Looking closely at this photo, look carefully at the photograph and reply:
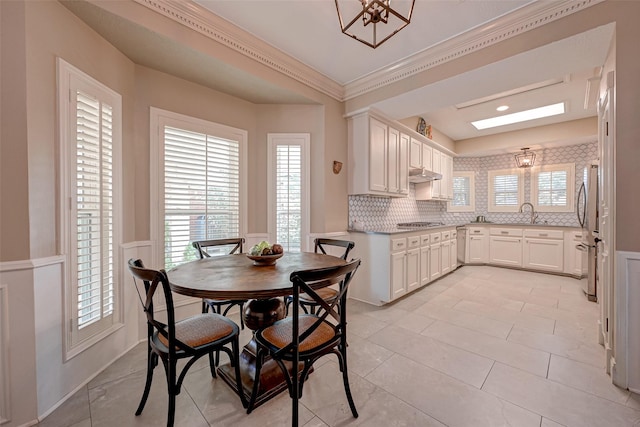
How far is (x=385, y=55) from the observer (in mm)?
2844

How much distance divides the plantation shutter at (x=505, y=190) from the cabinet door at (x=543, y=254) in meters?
1.08

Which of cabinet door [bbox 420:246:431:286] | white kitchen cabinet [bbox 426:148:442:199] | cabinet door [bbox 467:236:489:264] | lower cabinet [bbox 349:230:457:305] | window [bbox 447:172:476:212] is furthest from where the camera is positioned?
window [bbox 447:172:476:212]

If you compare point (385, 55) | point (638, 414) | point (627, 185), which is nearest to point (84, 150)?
point (385, 55)

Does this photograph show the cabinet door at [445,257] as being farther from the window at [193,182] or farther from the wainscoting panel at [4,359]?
the wainscoting panel at [4,359]

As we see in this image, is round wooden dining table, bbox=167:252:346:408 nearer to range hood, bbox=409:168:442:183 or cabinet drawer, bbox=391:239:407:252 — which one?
cabinet drawer, bbox=391:239:407:252

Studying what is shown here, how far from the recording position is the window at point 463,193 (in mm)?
6340

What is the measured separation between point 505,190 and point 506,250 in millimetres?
1444

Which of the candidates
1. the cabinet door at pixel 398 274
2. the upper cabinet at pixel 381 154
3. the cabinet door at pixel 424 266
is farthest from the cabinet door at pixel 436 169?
the cabinet door at pixel 398 274

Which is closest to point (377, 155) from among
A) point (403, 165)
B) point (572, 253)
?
point (403, 165)

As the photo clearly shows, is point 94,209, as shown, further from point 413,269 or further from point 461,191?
point 461,191

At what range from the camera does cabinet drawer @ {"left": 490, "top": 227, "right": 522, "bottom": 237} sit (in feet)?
17.3

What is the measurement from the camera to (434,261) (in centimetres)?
425

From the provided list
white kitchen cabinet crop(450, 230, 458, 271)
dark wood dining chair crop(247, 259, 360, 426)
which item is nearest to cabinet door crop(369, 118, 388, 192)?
white kitchen cabinet crop(450, 230, 458, 271)

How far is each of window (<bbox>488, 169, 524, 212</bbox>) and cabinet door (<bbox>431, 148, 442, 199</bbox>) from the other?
162 centimetres
